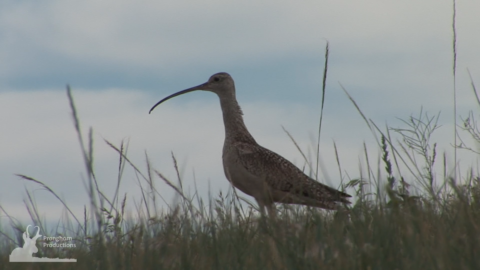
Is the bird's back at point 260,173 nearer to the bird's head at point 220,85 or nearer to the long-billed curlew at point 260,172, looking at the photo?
the long-billed curlew at point 260,172

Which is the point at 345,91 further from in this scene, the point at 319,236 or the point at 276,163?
the point at 276,163

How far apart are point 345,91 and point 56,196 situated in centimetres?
227

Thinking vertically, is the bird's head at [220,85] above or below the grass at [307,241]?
above

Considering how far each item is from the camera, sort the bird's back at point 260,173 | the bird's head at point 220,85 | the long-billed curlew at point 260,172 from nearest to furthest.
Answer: the long-billed curlew at point 260,172 < the bird's back at point 260,173 < the bird's head at point 220,85

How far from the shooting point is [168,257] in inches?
128

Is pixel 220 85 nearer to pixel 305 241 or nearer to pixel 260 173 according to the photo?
pixel 260 173

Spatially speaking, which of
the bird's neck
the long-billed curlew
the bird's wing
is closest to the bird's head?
the bird's neck

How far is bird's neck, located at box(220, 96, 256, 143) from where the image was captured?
867cm

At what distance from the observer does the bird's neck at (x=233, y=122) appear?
8672mm

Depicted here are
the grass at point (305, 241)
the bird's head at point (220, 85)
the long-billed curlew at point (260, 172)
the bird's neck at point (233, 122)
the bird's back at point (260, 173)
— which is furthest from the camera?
the bird's head at point (220, 85)

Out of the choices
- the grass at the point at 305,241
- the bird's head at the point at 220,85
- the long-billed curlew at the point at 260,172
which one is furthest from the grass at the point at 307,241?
the bird's head at the point at 220,85

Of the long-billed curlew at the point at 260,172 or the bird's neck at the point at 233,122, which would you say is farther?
the bird's neck at the point at 233,122
